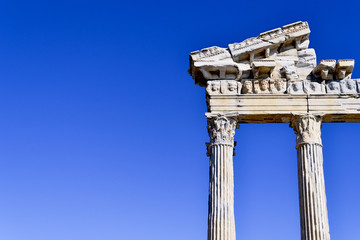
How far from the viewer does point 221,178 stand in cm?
2425

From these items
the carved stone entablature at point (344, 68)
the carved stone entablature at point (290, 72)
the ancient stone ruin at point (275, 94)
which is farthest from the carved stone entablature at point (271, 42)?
the carved stone entablature at point (344, 68)

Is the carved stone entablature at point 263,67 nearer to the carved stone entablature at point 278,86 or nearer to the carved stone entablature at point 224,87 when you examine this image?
the carved stone entablature at point 278,86

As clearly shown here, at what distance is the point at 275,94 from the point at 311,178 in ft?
12.8

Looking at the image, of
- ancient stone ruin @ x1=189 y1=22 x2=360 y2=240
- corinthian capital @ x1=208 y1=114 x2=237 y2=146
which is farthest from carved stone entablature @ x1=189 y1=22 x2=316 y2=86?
corinthian capital @ x1=208 y1=114 x2=237 y2=146

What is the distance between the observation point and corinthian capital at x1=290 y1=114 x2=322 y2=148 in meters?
24.9

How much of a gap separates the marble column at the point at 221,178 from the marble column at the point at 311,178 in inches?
109

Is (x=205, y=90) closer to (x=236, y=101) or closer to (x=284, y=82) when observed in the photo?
(x=236, y=101)

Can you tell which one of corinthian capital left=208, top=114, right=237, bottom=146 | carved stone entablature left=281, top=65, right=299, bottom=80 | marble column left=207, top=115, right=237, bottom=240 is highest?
carved stone entablature left=281, top=65, right=299, bottom=80

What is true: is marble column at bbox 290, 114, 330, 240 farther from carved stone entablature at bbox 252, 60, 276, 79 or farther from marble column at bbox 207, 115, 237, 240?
marble column at bbox 207, 115, 237, 240

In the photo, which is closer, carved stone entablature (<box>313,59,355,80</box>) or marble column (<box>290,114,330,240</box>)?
marble column (<box>290,114,330,240</box>)

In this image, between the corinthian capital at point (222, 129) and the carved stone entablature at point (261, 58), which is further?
the carved stone entablature at point (261, 58)

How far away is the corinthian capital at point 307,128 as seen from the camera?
24.9 m

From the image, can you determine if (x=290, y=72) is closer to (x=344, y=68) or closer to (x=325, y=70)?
(x=325, y=70)

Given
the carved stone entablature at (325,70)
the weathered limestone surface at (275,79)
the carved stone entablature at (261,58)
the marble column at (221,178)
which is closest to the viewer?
the marble column at (221,178)
